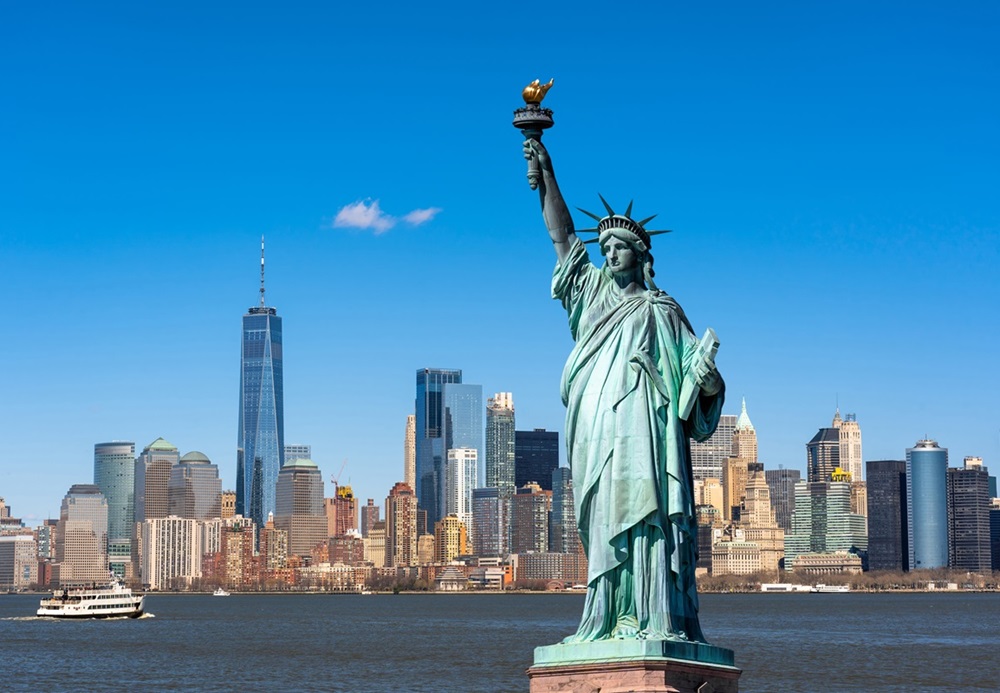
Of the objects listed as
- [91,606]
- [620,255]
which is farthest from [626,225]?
[91,606]

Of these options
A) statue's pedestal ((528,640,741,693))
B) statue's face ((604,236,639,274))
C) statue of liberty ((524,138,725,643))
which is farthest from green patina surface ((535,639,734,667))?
statue's face ((604,236,639,274))

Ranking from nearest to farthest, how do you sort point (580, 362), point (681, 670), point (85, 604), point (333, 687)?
point (681, 670)
point (580, 362)
point (333, 687)
point (85, 604)

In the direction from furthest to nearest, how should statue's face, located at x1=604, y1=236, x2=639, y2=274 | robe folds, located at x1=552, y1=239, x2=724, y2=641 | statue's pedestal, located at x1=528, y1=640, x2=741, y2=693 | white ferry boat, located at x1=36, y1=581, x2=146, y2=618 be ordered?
white ferry boat, located at x1=36, y1=581, x2=146, y2=618, statue's face, located at x1=604, y1=236, x2=639, y2=274, robe folds, located at x1=552, y1=239, x2=724, y2=641, statue's pedestal, located at x1=528, y1=640, x2=741, y2=693

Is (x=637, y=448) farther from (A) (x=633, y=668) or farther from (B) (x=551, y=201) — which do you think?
(B) (x=551, y=201)

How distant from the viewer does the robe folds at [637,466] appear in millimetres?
16922

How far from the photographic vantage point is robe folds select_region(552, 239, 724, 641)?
1692 centimetres

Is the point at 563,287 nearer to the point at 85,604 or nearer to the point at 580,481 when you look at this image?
the point at 580,481

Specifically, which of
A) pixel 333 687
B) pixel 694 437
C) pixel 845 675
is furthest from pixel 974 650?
pixel 694 437

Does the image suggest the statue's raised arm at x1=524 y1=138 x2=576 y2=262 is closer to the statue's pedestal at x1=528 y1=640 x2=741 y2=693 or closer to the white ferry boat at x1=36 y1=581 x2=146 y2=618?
the statue's pedestal at x1=528 y1=640 x2=741 y2=693

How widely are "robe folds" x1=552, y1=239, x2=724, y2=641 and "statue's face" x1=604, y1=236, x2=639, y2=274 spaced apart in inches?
11.9

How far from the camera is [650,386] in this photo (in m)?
17.1

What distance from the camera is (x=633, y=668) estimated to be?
54.0ft

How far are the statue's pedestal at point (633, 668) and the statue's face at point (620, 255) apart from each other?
344 centimetres

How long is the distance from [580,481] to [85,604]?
109 metres
